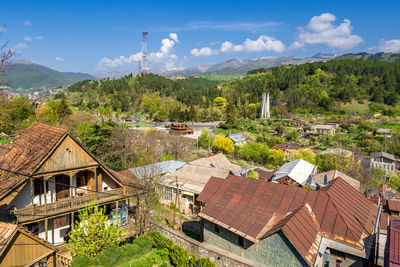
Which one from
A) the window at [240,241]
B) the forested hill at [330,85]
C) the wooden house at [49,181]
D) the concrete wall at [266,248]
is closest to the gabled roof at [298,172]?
the concrete wall at [266,248]

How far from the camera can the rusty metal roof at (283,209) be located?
11367 millimetres

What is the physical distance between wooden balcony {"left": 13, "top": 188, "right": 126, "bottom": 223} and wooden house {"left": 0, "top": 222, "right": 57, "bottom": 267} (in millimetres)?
2734

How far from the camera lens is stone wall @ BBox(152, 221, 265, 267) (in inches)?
452

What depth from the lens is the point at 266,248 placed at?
11008 mm

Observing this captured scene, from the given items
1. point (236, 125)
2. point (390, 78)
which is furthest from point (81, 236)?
point (390, 78)

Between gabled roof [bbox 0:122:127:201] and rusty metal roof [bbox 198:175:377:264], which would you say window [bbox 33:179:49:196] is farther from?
rusty metal roof [bbox 198:175:377:264]

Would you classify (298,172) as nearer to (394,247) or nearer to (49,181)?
(394,247)

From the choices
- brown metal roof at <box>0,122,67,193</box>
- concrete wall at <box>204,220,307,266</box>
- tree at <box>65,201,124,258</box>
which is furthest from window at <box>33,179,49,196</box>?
concrete wall at <box>204,220,307,266</box>

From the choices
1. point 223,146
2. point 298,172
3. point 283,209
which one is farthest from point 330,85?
point 283,209

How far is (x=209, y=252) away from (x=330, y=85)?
12586 centimetres

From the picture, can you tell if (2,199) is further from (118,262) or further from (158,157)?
(158,157)

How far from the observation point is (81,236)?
12.0m

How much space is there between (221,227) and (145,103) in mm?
107237

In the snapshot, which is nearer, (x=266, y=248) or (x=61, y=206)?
(x=266, y=248)
